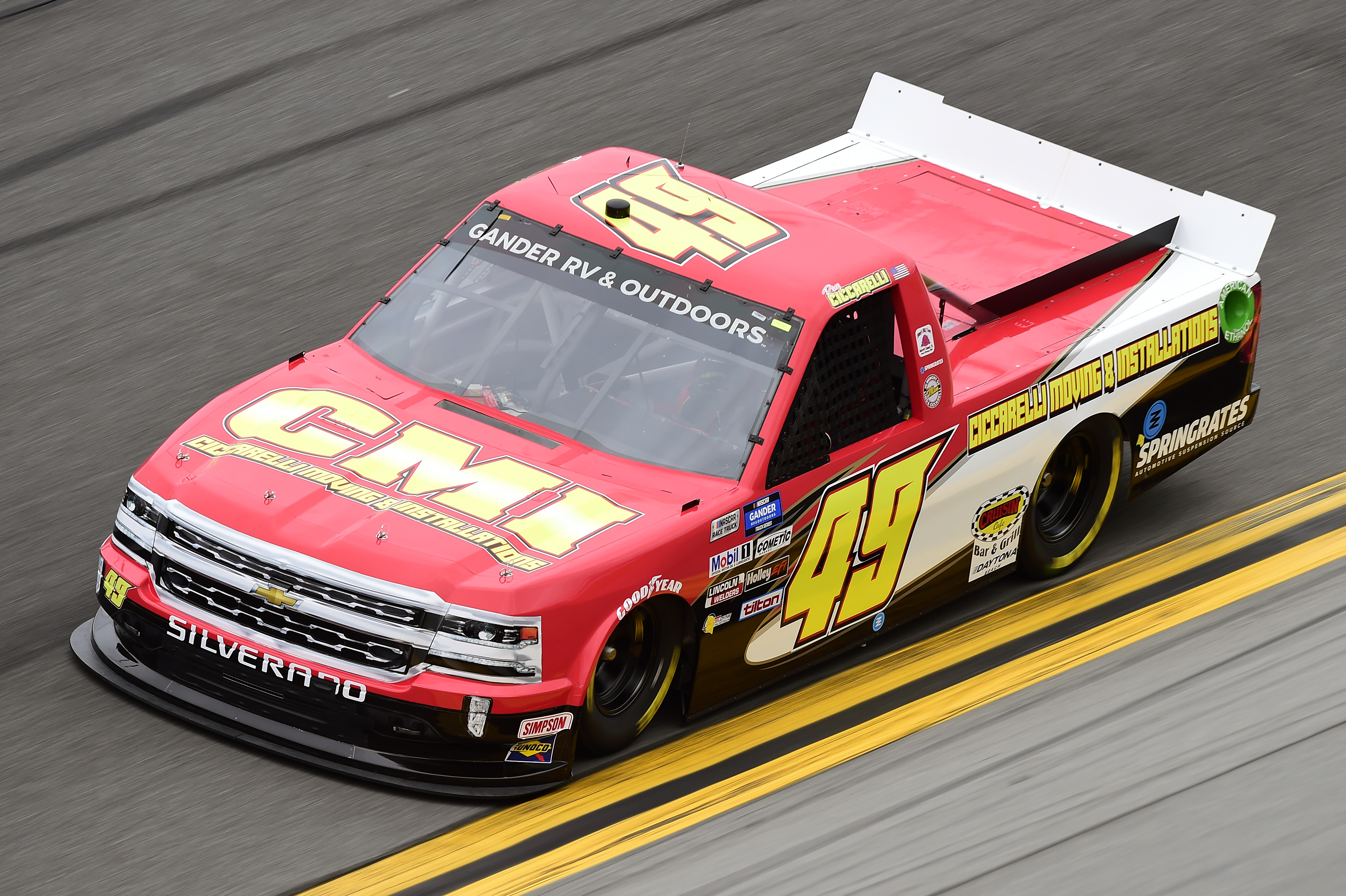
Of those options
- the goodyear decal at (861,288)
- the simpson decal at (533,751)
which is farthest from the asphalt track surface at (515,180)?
the goodyear decal at (861,288)

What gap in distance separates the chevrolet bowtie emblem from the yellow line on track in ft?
3.55

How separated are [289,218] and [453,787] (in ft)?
18.2

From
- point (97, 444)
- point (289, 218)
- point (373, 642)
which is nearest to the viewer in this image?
point (373, 642)

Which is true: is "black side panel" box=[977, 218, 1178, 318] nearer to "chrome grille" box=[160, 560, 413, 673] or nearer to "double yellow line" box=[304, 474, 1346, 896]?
"double yellow line" box=[304, 474, 1346, 896]

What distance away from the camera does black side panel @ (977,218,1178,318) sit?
28.7ft

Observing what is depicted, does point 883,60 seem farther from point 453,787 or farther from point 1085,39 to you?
point 453,787

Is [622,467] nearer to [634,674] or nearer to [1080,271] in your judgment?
[634,674]

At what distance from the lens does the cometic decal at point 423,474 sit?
22.3 feet

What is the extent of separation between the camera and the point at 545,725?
6668mm

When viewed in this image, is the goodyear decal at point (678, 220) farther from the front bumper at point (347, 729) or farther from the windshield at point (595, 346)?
the front bumper at point (347, 729)

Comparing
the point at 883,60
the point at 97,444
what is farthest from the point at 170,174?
the point at 883,60

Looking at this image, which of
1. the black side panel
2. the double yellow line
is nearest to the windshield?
the double yellow line

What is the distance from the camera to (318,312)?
10.7 m

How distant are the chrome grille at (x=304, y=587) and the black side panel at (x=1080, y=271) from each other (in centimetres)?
324
